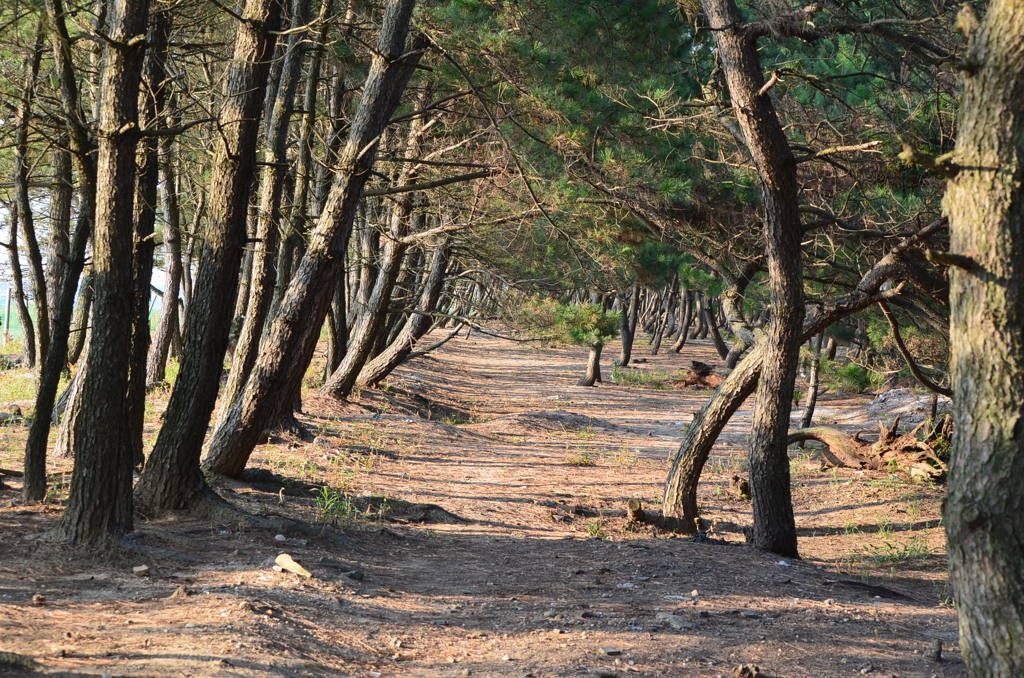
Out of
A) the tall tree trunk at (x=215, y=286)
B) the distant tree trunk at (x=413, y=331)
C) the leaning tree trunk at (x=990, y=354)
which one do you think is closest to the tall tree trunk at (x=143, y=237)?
the tall tree trunk at (x=215, y=286)

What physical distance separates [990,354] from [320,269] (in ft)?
18.2

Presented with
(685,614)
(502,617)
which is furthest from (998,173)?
(502,617)

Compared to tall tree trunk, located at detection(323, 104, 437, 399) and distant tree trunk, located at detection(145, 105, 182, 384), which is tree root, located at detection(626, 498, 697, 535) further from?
distant tree trunk, located at detection(145, 105, 182, 384)

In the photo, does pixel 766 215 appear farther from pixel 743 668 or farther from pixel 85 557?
pixel 85 557

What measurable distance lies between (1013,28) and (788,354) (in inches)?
191

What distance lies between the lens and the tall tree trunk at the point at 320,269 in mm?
7887

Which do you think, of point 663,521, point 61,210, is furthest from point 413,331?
point 663,521

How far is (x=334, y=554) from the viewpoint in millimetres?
6707

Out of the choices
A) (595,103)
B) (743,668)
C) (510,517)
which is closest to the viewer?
(743,668)

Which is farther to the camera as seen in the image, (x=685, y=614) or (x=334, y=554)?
(x=334, y=554)

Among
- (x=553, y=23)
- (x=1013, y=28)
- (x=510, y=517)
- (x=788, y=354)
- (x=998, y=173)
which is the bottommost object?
(x=510, y=517)

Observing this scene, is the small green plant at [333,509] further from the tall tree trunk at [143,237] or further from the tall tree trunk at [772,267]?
the tall tree trunk at [772,267]

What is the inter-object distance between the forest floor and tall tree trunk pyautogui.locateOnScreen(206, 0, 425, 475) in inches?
23.6

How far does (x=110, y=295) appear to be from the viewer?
18.3 feet
